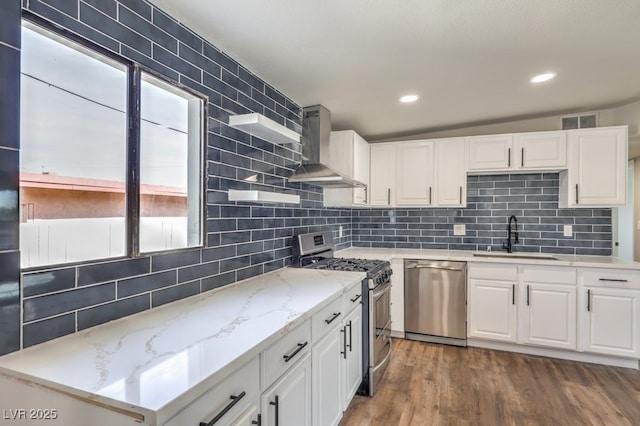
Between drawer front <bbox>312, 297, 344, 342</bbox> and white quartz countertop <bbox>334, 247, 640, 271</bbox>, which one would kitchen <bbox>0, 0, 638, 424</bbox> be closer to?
white quartz countertop <bbox>334, 247, 640, 271</bbox>

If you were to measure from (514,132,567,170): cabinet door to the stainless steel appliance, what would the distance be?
1837 mm

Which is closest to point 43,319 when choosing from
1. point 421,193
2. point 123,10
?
point 123,10

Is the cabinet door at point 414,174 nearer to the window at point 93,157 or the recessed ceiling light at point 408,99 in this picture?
the recessed ceiling light at point 408,99

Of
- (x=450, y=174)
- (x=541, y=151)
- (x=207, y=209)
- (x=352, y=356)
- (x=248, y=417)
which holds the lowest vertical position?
(x=352, y=356)

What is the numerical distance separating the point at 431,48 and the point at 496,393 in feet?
8.15

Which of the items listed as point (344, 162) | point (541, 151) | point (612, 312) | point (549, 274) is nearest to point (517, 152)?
point (541, 151)

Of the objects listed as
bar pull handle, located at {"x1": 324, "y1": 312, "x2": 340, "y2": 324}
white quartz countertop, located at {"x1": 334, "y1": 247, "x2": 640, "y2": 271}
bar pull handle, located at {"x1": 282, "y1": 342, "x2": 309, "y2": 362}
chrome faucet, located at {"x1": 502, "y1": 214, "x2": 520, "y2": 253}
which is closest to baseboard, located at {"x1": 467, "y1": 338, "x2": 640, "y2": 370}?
white quartz countertop, located at {"x1": 334, "y1": 247, "x2": 640, "y2": 271}

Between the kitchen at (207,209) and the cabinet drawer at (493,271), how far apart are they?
0.74 m

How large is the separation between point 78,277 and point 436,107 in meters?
2.99

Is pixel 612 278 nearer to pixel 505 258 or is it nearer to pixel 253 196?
pixel 505 258

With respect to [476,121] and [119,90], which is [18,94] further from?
[476,121]

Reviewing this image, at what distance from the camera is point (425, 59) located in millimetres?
2113

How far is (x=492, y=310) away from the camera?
3205 mm

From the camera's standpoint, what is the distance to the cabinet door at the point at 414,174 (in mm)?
3670
